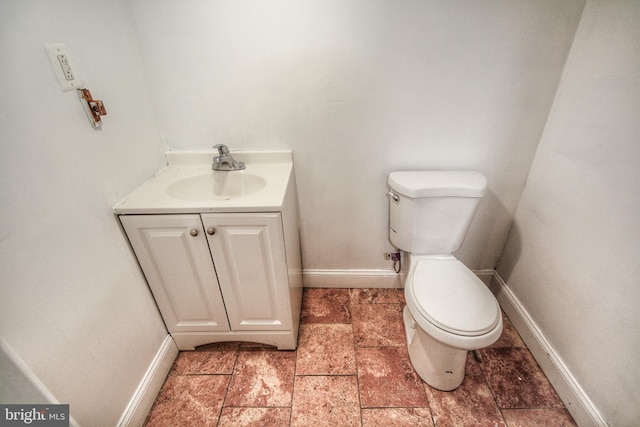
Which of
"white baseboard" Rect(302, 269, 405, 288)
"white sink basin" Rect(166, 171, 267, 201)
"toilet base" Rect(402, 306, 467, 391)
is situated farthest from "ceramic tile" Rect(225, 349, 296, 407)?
"white sink basin" Rect(166, 171, 267, 201)

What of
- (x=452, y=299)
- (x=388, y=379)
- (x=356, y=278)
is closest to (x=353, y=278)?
(x=356, y=278)

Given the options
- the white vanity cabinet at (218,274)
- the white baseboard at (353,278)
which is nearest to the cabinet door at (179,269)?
the white vanity cabinet at (218,274)

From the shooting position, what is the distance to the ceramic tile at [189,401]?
1.14 m

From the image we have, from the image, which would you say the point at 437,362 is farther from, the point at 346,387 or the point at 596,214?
the point at 596,214

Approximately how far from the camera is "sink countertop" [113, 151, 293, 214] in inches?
40.1

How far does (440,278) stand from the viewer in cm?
121

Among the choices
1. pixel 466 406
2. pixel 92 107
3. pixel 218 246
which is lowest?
pixel 466 406

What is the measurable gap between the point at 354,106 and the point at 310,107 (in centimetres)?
20

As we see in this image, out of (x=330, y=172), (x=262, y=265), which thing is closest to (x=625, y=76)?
(x=330, y=172)

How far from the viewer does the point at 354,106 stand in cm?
126

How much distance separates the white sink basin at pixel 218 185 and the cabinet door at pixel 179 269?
0.26m

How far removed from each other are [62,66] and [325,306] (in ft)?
4.97

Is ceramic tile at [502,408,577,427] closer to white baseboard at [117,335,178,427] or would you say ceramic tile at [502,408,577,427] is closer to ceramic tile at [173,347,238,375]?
ceramic tile at [173,347,238,375]

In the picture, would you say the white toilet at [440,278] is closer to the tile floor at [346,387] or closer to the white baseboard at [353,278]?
the tile floor at [346,387]
